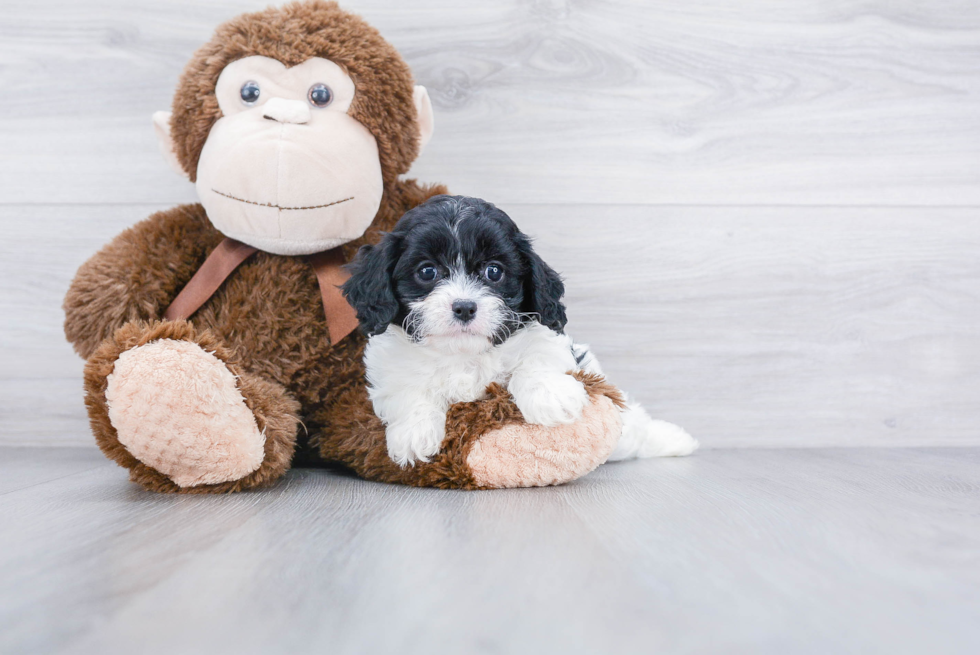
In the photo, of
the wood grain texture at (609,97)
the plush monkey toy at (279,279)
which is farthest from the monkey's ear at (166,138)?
the wood grain texture at (609,97)

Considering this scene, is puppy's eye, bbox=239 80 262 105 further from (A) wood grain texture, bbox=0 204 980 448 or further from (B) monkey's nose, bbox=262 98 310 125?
(A) wood grain texture, bbox=0 204 980 448

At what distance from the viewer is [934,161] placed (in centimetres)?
185

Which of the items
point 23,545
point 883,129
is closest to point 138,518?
point 23,545

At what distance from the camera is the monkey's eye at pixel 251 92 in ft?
4.38

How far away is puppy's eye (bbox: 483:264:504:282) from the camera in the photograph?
117cm

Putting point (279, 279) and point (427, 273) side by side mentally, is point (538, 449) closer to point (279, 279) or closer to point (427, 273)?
point (427, 273)

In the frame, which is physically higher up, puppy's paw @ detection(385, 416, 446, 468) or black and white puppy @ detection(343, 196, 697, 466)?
black and white puppy @ detection(343, 196, 697, 466)

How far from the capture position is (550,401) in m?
1.14

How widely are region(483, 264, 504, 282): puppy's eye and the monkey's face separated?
1.13 feet

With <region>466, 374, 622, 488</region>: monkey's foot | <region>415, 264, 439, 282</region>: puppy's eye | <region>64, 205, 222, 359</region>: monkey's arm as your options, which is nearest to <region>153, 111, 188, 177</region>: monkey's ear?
<region>64, 205, 222, 359</region>: monkey's arm

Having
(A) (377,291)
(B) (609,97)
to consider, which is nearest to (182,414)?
(A) (377,291)

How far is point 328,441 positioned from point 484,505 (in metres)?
0.44

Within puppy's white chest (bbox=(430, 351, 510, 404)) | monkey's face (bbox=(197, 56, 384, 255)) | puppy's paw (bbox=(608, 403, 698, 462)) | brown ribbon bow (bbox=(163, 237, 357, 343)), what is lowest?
puppy's paw (bbox=(608, 403, 698, 462))

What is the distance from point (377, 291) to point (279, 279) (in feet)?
1.09
